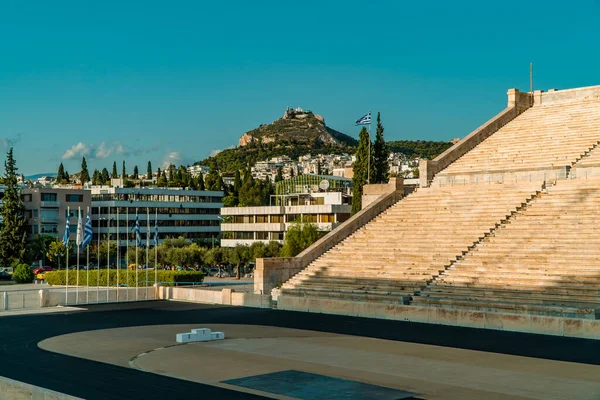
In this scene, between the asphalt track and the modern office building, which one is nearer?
the asphalt track

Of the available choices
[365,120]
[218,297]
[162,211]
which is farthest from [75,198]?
[218,297]

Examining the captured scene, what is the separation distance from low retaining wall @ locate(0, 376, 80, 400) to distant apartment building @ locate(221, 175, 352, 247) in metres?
81.0

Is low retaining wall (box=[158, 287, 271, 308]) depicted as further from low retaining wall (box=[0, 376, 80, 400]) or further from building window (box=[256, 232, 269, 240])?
building window (box=[256, 232, 269, 240])

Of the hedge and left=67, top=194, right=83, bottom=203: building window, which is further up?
left=67, top=194, right=83, bottom=203: building window

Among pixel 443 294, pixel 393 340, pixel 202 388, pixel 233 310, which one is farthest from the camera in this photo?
pixel 233 310

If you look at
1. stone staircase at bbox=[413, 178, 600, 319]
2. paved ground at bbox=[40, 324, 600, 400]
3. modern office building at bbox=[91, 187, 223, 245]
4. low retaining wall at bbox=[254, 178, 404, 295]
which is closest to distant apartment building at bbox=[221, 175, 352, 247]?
modern office building at bbox=[91, 187, 223, 245]

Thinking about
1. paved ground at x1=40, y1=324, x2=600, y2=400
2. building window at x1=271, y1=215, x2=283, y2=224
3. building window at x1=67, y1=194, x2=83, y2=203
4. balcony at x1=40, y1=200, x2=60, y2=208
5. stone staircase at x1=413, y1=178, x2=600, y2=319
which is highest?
building window at x1=67, y1=194, x2=83, y2=203

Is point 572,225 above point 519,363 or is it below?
above

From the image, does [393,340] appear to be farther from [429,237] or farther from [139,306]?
[139,306]

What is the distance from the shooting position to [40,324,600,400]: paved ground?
68.2 feet

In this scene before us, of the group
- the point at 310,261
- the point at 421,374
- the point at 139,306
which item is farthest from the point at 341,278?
the point at 421,374

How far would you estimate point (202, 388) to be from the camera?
67.5 ft

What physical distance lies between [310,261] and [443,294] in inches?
455

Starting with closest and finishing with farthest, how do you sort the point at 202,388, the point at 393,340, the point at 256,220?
the point at 202,388 → the point at 393,340 → the point at 256,220
